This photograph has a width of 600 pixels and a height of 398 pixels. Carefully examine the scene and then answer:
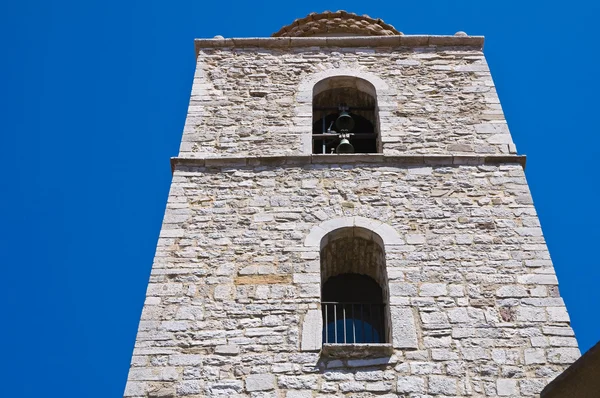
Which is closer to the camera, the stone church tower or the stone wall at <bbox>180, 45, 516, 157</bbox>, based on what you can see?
the stone church tower

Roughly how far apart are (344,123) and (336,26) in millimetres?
2879

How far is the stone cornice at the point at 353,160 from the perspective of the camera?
9852mm

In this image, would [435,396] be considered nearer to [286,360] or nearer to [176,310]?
[286,360]

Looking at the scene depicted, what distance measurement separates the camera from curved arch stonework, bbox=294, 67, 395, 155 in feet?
34.7

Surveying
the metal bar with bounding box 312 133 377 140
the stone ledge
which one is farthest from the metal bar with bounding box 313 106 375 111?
the stone ledge

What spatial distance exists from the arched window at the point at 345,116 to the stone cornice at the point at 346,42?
2.69 ft

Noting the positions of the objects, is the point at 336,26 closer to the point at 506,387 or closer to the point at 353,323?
the point at 353,323

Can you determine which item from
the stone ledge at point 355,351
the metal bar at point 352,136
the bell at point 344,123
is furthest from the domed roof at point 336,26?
the stone ledge at point 355,351

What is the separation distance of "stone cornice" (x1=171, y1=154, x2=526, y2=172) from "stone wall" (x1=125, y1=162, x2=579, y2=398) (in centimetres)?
8

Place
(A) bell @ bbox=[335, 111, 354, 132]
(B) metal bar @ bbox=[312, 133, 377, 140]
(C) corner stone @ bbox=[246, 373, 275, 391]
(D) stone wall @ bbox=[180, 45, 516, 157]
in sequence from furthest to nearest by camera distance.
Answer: (A) bell @ bbox=[335, 111, 354, 132] < (B) metal bar @ bbox=[312, 133, 377, 140] < (D) stone wall @ bbox=[180, 45, 516, 157] < (C) corner stone @ bbox=[246, 373, 275, 391]

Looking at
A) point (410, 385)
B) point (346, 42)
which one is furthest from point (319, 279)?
point (346, 42)

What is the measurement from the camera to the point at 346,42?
12148mm

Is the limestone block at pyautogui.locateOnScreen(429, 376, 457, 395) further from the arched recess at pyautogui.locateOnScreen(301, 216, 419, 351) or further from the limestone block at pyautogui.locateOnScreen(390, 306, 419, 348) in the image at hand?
the arched recess at pyautogui.locateOnScreen(301, 216, 419, 351)

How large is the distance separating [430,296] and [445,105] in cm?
358
